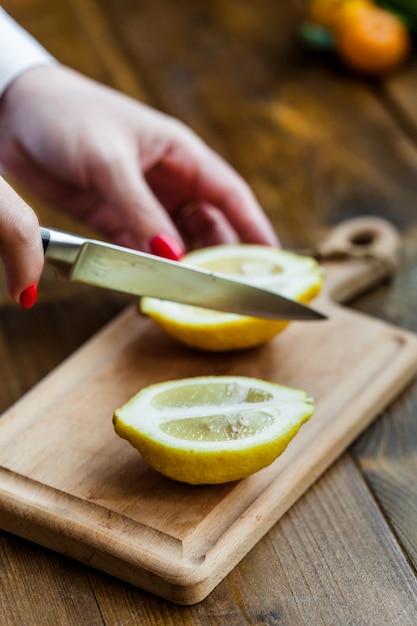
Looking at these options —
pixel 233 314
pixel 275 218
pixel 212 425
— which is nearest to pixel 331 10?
pixel 275 218

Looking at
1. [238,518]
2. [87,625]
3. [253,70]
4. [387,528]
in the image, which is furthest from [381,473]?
[253,70]

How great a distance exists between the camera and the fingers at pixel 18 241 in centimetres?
106

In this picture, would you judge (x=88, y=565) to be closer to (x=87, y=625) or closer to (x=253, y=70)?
(x=87, y=625)

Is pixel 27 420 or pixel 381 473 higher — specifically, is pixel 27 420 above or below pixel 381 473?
below

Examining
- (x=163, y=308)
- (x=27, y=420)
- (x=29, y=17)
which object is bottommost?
(x=29, y=17)

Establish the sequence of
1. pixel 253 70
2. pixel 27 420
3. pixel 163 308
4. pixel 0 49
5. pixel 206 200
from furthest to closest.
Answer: pixel 253 70 → pixel 206 200 → pixel 0 49 → pixel 163 308 → pixel 27 420

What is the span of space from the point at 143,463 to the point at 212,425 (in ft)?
0.41

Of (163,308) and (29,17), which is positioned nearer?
(163,308)

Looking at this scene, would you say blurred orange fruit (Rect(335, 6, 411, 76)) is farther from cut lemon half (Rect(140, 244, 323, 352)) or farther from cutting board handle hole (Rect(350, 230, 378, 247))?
cut lemon half (Rect(140, 244, 323, 352))

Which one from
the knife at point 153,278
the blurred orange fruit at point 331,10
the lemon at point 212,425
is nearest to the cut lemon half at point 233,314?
the knife at point 153,278

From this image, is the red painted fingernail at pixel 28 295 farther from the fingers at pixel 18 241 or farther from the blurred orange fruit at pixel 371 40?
the blurred orange fruit at pixel 371 40

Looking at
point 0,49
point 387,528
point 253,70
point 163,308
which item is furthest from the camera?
point 253,70

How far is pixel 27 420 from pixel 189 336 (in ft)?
0.90

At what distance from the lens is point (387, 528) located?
112cm
